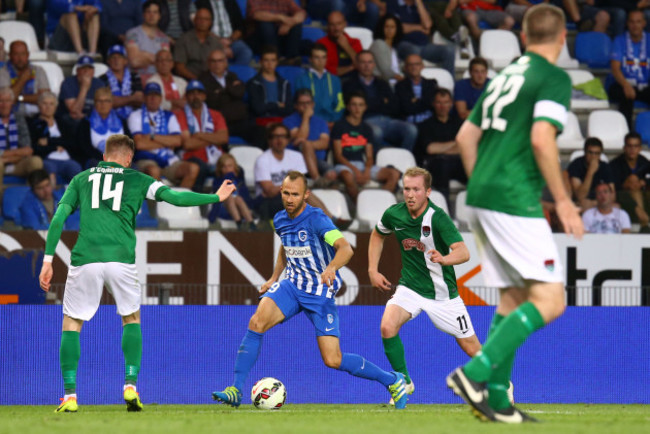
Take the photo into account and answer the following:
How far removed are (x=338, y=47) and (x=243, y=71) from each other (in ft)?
5.26

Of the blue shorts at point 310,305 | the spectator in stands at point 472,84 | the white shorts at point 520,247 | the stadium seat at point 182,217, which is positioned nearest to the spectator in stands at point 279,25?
the spectator in stands at point 472,84

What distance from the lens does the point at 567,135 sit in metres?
15.6

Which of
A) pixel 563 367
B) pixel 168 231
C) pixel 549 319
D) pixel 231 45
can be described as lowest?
pixel 563 367

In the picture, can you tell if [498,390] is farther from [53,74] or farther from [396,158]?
[53,74]

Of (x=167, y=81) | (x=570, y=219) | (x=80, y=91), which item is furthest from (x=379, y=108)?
(x=570, y=219)

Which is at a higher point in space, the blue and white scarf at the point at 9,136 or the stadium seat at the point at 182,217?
the blue and white scarf at the point at 9,136

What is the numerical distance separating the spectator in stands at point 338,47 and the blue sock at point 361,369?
7.55 m

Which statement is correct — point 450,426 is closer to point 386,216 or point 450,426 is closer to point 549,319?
point 549,319

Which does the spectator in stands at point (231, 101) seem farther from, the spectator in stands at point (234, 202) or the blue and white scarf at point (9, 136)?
the blue and white scarf at point (9, 136)

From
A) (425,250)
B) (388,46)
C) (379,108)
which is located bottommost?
(425,250)

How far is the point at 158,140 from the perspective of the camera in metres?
13.9

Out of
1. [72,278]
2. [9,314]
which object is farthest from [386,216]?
[9,314]

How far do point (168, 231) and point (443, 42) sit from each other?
23.1 ft

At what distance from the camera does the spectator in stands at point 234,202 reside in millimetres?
12438
